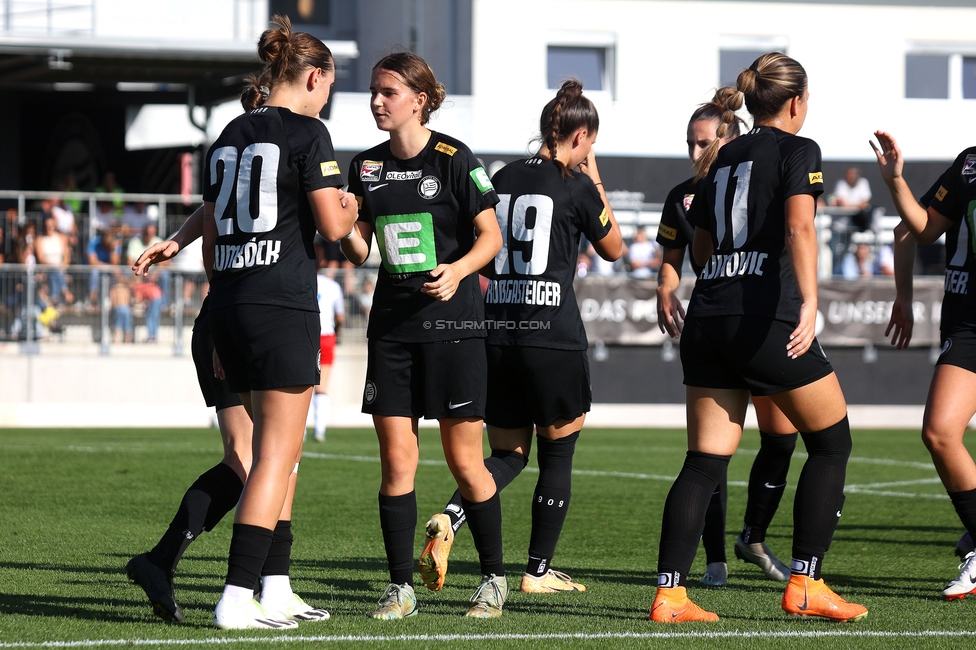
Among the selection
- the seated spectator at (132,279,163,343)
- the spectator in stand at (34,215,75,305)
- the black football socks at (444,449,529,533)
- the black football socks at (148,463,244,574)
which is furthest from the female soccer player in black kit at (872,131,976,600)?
the spectator in stand at (34,215,75,305)

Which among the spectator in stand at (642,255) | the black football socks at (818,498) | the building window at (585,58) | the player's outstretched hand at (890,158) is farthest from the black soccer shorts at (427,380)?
the building window at (585,58)

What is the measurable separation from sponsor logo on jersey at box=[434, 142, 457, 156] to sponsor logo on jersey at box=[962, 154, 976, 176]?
2.36m

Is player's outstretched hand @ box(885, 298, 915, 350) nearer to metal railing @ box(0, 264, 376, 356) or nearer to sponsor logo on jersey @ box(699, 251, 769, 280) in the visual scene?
sponsor logo on jersey @ box(699, 251, 769, 280)

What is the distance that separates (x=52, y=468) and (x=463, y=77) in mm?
19369

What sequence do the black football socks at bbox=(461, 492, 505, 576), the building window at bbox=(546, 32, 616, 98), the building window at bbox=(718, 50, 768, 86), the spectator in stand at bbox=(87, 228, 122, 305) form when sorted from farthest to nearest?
the building window at bbox=(718, 50, 768, 86)
the building window at bbox=(546, 32, 616, 98)
the spectator in stand at bbox=(87, 228, 122, 305)
the black football socks at bbox=(461, 492, 505, 576)

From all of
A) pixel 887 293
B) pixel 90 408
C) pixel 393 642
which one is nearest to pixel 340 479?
pixel 393 642

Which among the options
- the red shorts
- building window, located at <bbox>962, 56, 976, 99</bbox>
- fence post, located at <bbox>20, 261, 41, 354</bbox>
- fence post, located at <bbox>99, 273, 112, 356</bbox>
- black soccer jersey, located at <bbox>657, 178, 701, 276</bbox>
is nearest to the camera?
black soccer jersey, located at <bbox>657, 178, 701, 276</bbox>

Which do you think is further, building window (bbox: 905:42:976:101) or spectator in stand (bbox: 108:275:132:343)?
building window (bbox: 905:42:976:101)

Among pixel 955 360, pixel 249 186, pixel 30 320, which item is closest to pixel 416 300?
pixel 249 186

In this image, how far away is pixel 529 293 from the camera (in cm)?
559

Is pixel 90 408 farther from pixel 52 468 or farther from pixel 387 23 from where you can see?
pixel 387 23

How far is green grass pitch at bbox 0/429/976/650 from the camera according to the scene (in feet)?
14.8

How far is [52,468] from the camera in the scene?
11000 mm

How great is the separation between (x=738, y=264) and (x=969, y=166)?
1.53m
